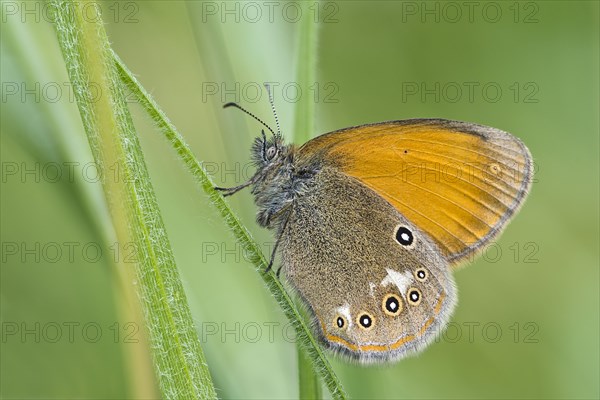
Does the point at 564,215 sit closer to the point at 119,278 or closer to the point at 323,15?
the point at 323,15

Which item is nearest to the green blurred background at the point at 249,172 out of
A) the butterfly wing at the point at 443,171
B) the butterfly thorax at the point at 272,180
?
the butterfly thorax at the point at 272,180

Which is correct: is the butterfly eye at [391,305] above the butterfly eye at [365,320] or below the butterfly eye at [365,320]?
above

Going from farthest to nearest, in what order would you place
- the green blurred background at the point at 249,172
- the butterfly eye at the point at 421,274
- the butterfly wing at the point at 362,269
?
1. the butterfly eye at the point at 421,274
2. the butterfly wing at the point at 362,269
3. the green blurred background at the point at 249,172

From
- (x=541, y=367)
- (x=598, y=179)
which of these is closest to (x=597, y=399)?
(x=541, y=367)

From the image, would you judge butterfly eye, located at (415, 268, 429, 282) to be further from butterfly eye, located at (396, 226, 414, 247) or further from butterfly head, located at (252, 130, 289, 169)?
butterfly head, located at (252, 130, 289, 169)

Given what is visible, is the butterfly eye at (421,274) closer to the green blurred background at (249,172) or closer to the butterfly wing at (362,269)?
the butterfly wing at (362,269)

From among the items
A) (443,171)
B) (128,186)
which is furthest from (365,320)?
(128,186)

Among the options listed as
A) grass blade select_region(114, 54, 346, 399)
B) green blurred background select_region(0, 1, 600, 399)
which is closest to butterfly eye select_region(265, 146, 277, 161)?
green blurred background select_region(0, 1, 600, 399)
